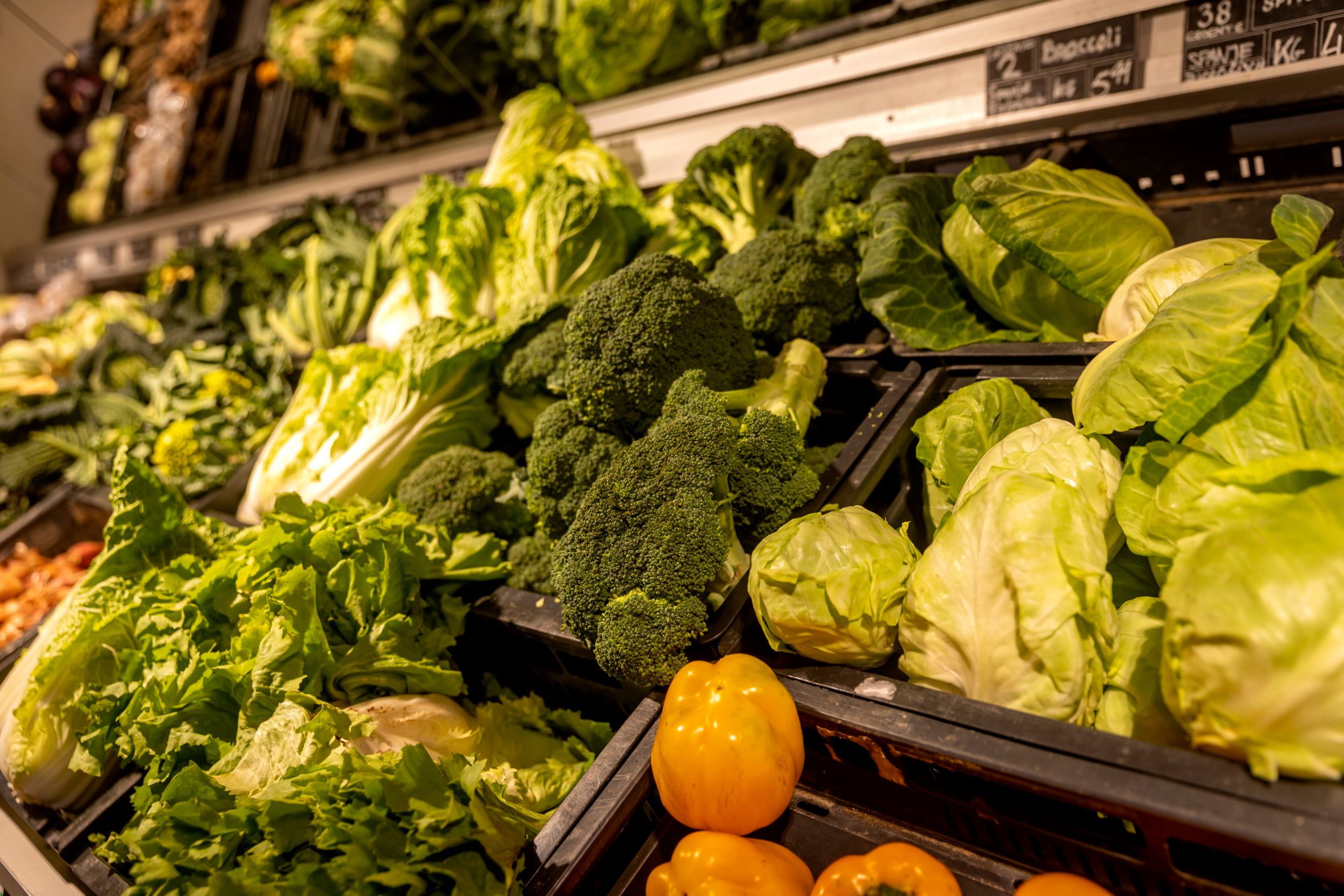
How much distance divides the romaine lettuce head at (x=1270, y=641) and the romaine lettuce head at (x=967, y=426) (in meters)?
0.49

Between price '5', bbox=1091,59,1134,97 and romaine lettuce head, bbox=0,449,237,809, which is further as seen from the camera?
price '5', bbox=1091,59,1134,97

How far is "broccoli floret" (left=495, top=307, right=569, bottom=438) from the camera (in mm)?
1800

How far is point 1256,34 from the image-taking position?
1584 millimetres

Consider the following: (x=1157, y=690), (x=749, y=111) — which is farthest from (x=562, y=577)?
(x=749, y=111)

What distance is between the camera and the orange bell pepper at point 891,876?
0.92 metres

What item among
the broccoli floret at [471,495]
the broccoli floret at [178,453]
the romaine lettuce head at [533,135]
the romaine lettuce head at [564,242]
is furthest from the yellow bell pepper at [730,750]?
the broccoli floret at [178,453]

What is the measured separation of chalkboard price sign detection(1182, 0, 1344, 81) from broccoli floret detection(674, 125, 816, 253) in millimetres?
939

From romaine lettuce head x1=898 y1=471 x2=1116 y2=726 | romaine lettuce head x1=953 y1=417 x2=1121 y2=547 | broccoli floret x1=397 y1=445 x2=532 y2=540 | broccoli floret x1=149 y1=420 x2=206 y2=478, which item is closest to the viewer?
romaine lettuce head x1=898 y1=471 x2=1116 y2=726

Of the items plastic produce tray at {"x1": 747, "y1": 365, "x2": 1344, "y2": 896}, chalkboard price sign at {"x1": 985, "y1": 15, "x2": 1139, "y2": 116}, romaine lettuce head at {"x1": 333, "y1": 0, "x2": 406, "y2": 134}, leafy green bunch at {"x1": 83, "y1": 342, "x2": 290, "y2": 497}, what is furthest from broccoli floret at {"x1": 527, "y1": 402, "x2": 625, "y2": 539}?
romaine lettuce head at {"x1": 333, "y1": 0, "x2": 406, "y2": 134}

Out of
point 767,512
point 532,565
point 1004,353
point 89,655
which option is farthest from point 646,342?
point 89,655

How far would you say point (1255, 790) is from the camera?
0.75m

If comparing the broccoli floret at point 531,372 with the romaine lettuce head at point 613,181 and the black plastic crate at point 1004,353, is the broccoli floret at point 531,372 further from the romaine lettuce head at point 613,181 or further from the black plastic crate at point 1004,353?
the black plastic crate at point 1004,353

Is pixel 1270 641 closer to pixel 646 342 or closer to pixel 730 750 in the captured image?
pixel 730 750

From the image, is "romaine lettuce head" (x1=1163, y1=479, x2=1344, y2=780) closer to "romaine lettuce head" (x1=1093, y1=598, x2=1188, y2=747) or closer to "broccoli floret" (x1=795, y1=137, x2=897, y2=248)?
"romaine lettuce head" (x1=1093, y1=598, x2=1188, y2=747)
